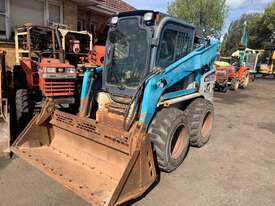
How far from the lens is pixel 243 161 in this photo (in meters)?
5.02

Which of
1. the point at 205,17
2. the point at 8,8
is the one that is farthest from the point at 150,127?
the point at 205,17

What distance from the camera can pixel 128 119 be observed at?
3924 mm

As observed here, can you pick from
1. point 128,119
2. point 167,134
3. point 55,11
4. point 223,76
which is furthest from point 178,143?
point 223,76

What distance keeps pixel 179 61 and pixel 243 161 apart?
7.18ft

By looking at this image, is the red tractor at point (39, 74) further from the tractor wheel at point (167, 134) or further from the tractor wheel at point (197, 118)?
the tractor wheel at point (197, 118)

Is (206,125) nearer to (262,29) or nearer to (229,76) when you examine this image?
(229,76)

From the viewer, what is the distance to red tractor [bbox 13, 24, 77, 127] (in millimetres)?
5348

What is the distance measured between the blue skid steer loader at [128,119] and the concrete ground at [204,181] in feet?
0.97

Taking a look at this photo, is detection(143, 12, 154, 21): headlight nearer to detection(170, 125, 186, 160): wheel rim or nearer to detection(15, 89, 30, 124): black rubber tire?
detection(170, 125, 186, 160): wheel rim

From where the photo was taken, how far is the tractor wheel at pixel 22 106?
549 centimetres

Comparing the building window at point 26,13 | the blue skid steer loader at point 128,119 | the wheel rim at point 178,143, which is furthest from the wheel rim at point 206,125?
the building window at point 26,13

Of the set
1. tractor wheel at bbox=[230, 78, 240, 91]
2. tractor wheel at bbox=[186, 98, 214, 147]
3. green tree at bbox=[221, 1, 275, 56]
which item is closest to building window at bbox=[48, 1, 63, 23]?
tractor wheel at bbox=[186, 98, 214, 147]

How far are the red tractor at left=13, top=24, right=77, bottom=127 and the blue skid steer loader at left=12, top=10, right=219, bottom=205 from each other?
92 cm

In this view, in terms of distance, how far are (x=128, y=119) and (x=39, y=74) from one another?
2.56 meters
